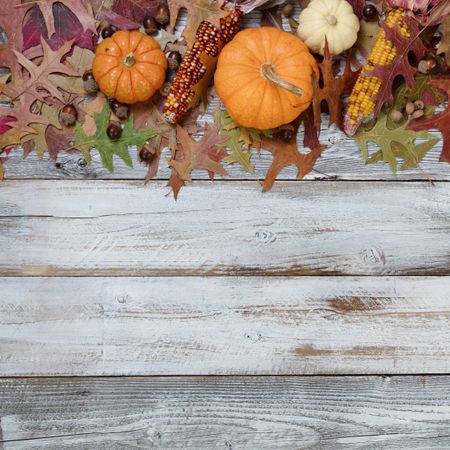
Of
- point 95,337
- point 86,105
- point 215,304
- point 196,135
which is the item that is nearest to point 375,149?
point 196,135

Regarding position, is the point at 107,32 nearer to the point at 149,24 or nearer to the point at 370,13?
the point at 149,24

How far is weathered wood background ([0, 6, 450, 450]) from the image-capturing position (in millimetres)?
1509

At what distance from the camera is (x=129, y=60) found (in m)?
1.38

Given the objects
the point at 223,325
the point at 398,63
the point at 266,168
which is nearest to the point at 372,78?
the point at 398,63

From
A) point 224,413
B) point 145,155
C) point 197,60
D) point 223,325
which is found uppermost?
point 197,60

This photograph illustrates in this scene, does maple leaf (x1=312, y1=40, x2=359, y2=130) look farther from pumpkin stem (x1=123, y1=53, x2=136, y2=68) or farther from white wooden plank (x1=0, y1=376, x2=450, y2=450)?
white wooden plank (x1=0, y1=376, x2=450, y2=450)

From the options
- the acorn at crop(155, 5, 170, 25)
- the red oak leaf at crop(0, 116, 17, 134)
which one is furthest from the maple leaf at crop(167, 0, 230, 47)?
the red oak leaf at crop(0, 116, 17, 134)

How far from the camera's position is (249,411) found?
1.55m

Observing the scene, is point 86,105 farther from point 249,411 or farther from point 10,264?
point 249,411

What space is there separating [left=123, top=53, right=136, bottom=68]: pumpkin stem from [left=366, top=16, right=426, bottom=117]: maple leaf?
525mm

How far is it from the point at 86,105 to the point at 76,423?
0.77m

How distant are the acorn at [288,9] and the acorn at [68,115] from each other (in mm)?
545

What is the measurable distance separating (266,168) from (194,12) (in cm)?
40

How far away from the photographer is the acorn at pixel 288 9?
1.48 m
